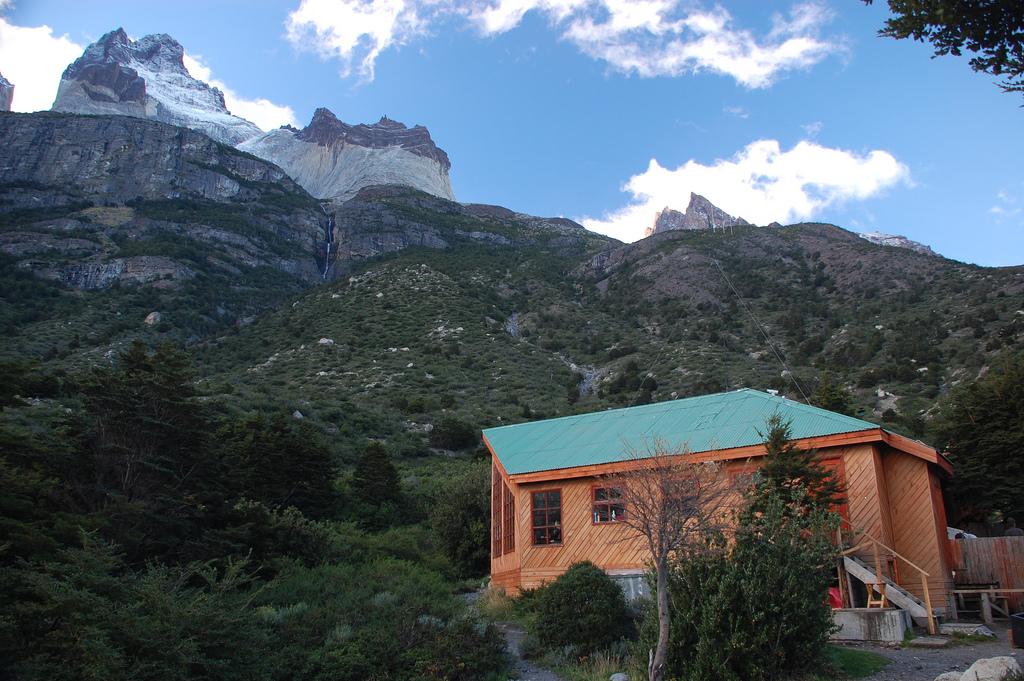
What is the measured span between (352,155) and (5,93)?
7976 cm

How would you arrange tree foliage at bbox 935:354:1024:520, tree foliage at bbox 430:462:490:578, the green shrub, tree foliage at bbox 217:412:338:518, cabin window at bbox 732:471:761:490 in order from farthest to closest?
1. tree foliage at bbox 430:462:490:578
2. tree foliage at bbox 217:412:338:518
3. tree foliage at bbox 935:354:1024:520
4. the green shrub
5. cabin window at bbox 732:471:761:490

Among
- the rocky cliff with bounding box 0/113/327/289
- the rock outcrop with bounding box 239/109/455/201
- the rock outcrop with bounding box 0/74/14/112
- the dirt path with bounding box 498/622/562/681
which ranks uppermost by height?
the rock outcrop with bounding box 0/74/14/112

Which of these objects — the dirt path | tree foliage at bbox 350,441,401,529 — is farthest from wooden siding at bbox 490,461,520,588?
tree foliage at bbox 350,441,401,529

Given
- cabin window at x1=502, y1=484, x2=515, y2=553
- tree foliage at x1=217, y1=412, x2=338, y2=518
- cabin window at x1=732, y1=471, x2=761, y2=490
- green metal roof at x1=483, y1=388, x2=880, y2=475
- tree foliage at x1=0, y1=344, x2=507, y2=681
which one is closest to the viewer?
tree foliage at x1=0, y1=344, x2=507, y2=681

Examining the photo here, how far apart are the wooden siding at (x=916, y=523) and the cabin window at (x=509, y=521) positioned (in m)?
8.13

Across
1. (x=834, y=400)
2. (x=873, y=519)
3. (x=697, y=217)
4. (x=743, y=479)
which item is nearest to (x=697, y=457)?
(x=743, y=479)

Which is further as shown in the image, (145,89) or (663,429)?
(145,89)

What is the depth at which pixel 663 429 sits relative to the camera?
1530cm

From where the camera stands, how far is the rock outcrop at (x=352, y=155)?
460ft

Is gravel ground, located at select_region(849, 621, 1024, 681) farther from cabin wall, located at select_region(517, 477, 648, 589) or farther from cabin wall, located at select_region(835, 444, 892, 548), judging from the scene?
cabin wall, located at select_region(517, 477, 648, 589)

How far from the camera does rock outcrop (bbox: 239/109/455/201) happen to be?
5517 inches

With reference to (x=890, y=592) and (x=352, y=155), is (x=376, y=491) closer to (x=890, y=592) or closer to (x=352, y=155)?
(x=890, y=592)

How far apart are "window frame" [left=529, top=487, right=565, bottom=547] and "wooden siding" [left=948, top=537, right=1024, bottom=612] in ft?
25.9

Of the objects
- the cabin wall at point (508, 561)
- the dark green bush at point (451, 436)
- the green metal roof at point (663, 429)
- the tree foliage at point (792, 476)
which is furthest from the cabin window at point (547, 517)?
the dark green bush at point (451, 436)
